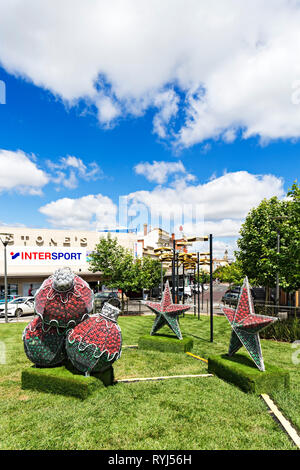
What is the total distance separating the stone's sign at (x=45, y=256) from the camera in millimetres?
28719

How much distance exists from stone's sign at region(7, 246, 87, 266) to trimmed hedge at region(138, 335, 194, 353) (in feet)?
71.6

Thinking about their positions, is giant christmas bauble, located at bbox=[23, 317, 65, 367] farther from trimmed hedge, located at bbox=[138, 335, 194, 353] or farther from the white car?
the white car

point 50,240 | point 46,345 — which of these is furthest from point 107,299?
point 46,345

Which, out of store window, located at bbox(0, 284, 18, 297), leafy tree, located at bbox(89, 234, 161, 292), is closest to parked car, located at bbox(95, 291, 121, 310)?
leafy tree, located at bbox(89, 234, 161, 292)

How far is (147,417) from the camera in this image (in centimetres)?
577

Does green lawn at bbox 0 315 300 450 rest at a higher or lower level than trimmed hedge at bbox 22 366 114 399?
lower

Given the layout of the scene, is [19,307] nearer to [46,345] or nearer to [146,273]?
[146,273]

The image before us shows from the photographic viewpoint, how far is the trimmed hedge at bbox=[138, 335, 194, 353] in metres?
10.5

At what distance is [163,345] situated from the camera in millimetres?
10750

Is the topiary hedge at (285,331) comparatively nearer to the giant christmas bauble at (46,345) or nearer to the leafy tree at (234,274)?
the leafy tree at (234,274)

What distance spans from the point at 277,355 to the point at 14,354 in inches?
393

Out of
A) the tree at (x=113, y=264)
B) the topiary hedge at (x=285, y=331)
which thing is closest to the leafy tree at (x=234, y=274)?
the tree at (x=113, y=264)

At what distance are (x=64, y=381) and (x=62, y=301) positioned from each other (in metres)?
1.85
